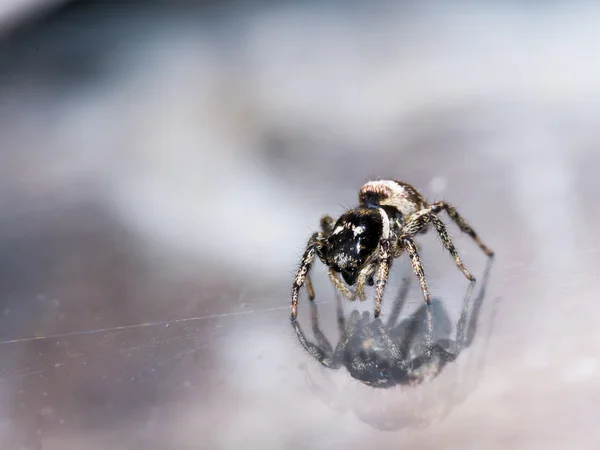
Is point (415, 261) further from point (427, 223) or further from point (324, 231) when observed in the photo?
point (324, 231)

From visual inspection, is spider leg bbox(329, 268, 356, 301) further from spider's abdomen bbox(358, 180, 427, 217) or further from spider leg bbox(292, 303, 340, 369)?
spider's abdomen bbox(358, 180, 427, 217)

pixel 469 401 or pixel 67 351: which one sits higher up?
pixel 469 401

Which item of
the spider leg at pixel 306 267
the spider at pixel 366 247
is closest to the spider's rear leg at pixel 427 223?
the spider at pixel 366 247

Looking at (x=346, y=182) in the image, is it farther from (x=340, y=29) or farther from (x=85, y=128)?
(x=85, y=128)

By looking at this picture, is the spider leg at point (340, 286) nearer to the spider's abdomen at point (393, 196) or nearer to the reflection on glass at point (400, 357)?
the reflection on glass at point (400, 357)

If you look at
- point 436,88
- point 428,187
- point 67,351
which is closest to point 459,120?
point 436,88

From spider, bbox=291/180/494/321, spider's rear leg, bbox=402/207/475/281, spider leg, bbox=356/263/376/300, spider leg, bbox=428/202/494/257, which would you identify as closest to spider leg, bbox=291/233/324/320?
spider, bbox=291/180/494/321

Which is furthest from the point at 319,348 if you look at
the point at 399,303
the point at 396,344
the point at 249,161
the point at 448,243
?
the point at 249,161
